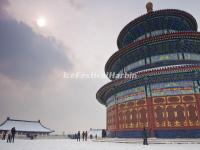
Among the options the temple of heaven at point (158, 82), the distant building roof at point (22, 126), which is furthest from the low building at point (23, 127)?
the temple of heaven at point (158, 82)

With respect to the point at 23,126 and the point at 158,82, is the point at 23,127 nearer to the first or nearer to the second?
the point at 23,126

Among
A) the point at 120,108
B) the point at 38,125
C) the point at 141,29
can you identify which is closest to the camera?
the point at 120,108

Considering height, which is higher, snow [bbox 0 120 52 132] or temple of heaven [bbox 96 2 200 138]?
temple of heaven [bbox 96 2 200 138]

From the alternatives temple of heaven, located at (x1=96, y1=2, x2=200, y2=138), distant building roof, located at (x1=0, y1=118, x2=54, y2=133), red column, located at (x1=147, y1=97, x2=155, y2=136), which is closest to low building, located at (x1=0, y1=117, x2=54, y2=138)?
distant building roof, located at (x1=0, y1=118, x2=54, y2=133)

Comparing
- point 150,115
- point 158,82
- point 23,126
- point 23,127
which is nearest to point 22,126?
point 23,126

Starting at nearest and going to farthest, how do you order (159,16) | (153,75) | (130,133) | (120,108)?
1. (153,75)
2. (130,133)
3. (120,108)
4. (159,16)

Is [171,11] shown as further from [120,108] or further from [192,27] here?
[120,108]

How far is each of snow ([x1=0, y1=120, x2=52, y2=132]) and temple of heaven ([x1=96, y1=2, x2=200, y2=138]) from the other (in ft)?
92.4

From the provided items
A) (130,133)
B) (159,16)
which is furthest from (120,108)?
(159,16)

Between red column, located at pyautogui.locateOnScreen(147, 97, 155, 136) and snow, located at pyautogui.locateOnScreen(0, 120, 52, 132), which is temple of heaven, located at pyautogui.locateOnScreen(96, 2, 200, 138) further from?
snow, located at pyautogui.locateOnScreen(0, 120, 52, 132)

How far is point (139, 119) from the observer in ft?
59.0

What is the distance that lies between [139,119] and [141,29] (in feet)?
37.9

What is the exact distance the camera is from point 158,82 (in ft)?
58.0

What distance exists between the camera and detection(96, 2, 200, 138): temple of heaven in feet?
53.3
